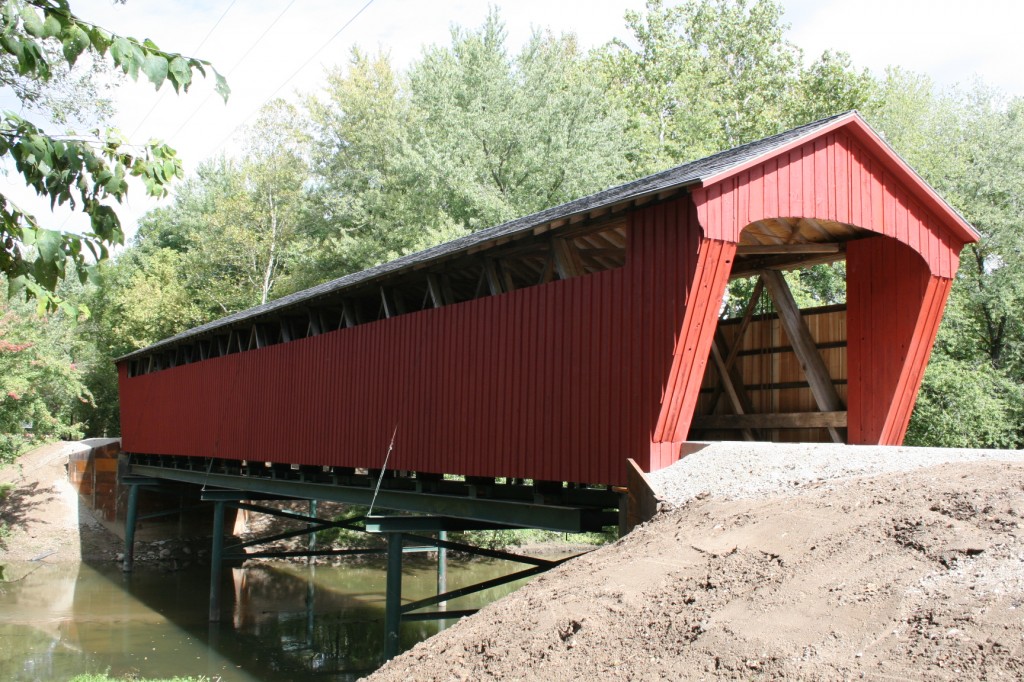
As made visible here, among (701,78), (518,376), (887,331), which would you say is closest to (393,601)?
(518,376)

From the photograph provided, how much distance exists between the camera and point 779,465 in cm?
620

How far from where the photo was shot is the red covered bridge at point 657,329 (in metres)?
7.45

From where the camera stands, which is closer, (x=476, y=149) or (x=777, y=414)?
(x=777, y=414)

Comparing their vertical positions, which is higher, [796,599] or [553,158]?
[553,158]

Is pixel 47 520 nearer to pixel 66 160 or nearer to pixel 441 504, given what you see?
pixel 441 504

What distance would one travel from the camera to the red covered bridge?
24.5 ft

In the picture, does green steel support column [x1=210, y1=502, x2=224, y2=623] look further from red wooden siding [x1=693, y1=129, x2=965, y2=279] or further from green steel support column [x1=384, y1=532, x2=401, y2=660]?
red wooden siding [x1=693, y1=129, x2=965, y2=279]

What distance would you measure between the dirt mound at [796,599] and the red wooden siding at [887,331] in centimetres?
389

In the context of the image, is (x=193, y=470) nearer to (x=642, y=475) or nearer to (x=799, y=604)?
(x=642, y=475)

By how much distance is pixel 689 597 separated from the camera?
4.52 metres

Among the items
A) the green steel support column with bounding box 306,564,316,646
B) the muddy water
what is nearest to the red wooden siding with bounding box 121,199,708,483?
the muddy water

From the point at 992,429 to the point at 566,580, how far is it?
47.9 feet

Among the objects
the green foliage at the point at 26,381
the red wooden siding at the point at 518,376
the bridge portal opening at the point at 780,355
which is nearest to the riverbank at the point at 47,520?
the green foliage at the point at 26,381

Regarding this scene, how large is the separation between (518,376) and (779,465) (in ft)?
10.9
